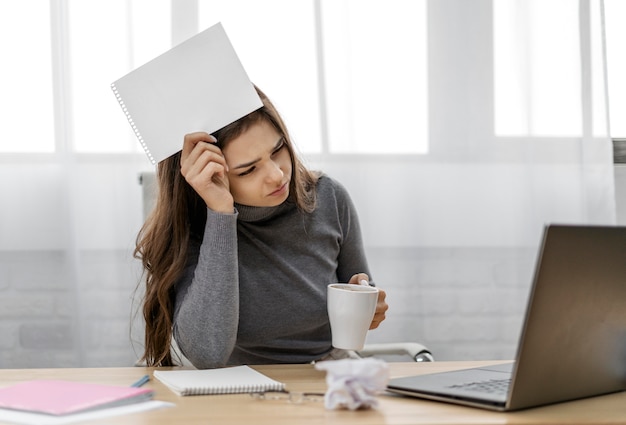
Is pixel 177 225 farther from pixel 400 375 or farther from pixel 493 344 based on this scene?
pixel 493 344

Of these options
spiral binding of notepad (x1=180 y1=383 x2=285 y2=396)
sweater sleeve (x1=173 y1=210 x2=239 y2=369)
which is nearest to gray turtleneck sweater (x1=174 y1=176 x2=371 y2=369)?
sweater sleeve (x1=173 y1=210 x2=239 y2=369)

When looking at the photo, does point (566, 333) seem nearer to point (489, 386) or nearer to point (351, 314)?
point (489, 386)

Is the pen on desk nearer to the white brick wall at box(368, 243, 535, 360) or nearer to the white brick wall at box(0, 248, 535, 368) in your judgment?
the white brick wall at box(0, 248, 535, 368)

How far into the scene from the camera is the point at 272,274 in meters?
1.45

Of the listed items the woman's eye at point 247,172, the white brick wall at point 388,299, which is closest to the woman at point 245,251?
the woman's eye at point 247,172

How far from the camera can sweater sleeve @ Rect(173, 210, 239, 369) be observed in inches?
48.2

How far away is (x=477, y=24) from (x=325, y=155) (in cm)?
51

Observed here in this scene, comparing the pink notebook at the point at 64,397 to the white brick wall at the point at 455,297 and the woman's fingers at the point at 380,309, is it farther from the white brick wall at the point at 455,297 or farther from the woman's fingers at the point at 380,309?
the white brick wall at the point at 455,297

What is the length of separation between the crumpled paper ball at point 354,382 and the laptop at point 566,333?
84mm

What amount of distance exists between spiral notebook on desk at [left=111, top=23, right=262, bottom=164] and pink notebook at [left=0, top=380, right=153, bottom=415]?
0.43 metres

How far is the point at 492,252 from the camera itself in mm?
2062

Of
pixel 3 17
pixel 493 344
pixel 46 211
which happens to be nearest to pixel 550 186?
pixel 493 344

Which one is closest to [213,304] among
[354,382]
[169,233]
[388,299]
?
[169,233]

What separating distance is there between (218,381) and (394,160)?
1.12 metres
